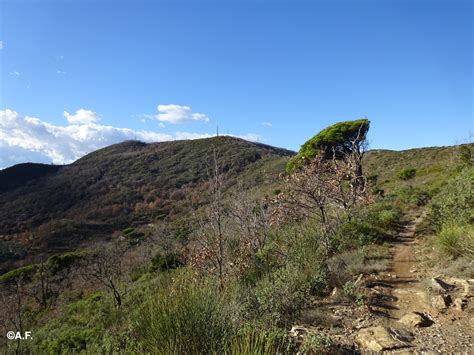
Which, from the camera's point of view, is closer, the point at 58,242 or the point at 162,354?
the point at 162,354

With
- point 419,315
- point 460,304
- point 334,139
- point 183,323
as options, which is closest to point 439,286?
point 460,304

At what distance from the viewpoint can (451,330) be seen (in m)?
4.57

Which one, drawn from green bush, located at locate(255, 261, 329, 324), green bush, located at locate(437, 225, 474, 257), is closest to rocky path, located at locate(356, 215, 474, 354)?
green bush, located at locate(437, 225, 474, 257)

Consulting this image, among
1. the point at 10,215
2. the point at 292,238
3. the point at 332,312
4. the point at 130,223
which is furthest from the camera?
the point at 10,215

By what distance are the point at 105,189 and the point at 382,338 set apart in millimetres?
72829

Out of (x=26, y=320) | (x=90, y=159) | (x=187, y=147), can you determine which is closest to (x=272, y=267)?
(x=26, y=320)

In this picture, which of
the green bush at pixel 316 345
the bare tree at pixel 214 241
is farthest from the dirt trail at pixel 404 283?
the bare tree at pixel 214 241

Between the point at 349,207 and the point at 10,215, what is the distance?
64754 mm

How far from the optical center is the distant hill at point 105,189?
169ft

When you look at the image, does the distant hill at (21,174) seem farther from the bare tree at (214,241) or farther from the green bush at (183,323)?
the green bush at (183,323)

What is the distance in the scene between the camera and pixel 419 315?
502cm

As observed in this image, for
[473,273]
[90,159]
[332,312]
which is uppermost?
[90,159]

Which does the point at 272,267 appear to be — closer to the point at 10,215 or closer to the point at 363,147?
the point at 363,147

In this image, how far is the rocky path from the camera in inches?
169
